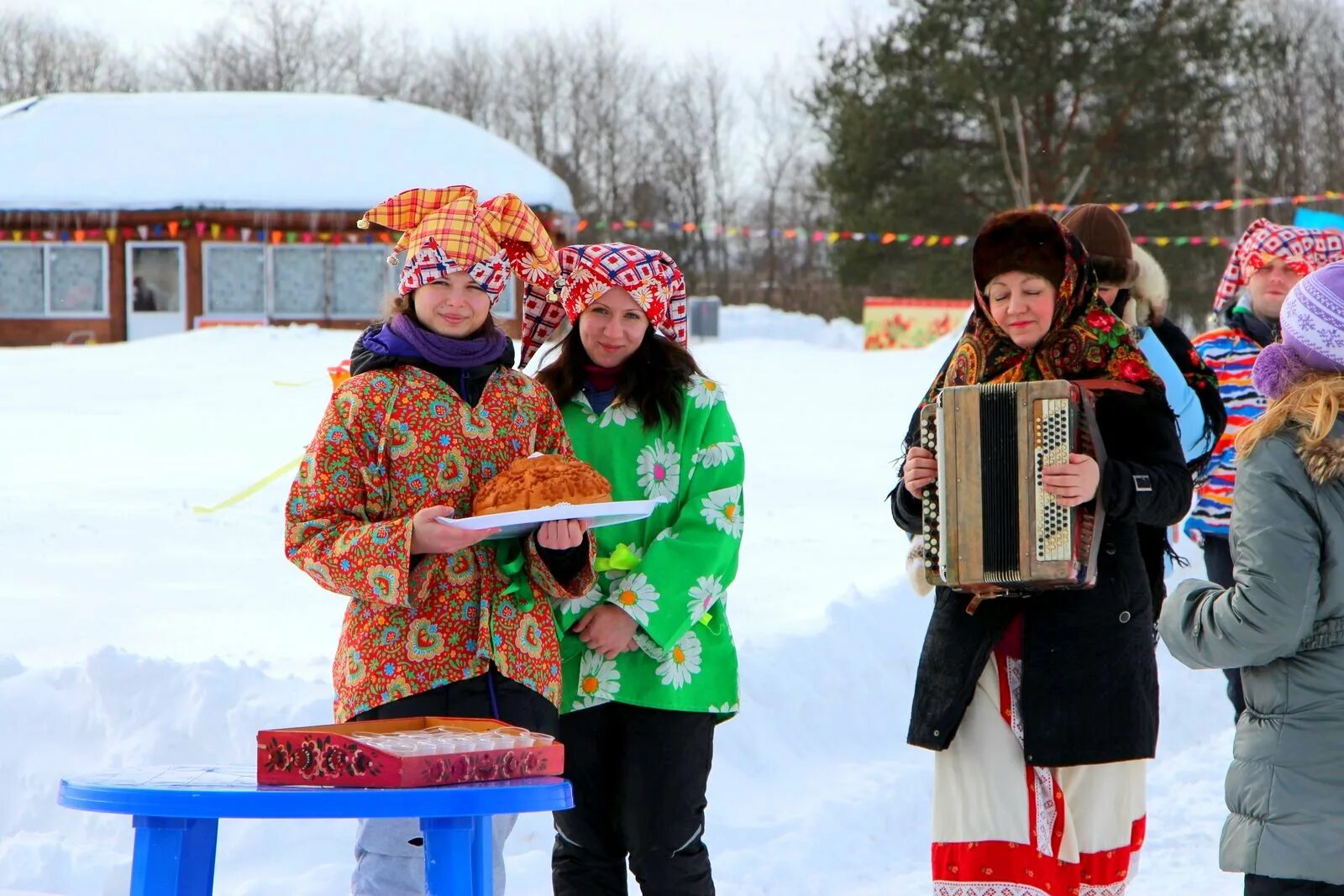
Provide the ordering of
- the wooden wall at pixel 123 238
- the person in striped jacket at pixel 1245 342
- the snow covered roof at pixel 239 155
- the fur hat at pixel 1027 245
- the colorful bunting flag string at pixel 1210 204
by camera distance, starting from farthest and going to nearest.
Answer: the wooden wall at pixel 123 238 → the snow covered roof at pixel 239 155 → the colorful bunting flag string at pixel 1210 204 → the person in striped jacket at pixel 1245 342 → the fur hat at pixel 1027 245

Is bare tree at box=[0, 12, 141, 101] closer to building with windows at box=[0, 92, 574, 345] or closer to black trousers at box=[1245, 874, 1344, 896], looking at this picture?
building with windows at box=[0, 92, 574, 345]

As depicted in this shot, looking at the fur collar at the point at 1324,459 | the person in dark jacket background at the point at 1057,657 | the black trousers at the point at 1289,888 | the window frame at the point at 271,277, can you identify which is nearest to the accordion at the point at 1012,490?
the person in dark jacket background at the point at 1057,657

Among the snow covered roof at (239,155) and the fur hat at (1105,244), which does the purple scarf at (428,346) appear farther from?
the snow covered roof at (239,155)

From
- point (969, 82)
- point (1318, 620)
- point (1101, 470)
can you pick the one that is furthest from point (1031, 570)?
point (969, 82)

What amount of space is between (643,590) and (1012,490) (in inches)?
32.6

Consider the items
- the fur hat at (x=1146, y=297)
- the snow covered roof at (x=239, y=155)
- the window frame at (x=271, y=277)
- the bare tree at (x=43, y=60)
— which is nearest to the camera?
the fur hat at (x=1146, y=297)

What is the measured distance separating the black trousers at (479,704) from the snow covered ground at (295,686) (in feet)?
3.81

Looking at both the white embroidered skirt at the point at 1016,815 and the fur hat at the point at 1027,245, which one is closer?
the white embroidered skirt at the point at 1016,815

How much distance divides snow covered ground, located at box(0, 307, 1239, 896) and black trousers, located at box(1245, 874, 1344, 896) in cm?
182

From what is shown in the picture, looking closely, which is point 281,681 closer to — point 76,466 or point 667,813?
point 667,813

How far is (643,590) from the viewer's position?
3.45 m

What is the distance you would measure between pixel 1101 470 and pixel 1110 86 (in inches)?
1369

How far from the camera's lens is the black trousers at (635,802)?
137 inches

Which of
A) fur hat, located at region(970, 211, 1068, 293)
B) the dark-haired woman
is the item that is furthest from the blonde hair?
the dark-haired woman
